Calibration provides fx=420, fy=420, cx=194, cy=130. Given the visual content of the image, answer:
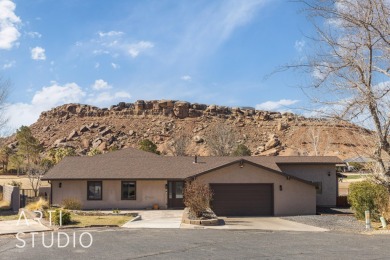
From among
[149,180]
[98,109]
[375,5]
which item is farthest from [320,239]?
[98,109]

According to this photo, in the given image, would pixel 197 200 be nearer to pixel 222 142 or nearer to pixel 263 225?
pixel 263 225

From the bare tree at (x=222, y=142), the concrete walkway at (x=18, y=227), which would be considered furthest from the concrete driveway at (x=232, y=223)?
the bare tree at (x=222, y=142)

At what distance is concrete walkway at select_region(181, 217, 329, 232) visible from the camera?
2178 cm

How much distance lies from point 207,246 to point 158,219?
30.7ft

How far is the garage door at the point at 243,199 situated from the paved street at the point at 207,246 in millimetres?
→ 8169

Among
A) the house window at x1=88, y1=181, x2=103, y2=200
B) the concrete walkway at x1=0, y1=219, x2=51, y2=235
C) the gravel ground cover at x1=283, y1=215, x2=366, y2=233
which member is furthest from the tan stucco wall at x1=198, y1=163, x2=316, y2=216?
the concrete walkway at x1=0, y1=219, x2=51, y2=235

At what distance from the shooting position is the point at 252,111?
131875mm

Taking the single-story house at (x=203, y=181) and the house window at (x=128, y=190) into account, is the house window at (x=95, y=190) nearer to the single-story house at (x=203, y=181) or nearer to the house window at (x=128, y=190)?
the single-story house at (x=203, y=181)

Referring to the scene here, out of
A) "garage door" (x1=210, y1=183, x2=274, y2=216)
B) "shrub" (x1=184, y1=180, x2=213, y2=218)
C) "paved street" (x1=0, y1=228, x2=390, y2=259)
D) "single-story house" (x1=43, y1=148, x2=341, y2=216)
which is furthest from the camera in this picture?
"single-story house" (x1=43, y1=148, x2=341, y2=216)

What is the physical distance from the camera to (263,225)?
23141mm

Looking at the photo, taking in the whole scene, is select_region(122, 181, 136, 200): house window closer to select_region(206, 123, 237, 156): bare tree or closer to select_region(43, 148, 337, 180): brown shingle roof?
select_region(43, 148, 337, 180): brown shingle roof

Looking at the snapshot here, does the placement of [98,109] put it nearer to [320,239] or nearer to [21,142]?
[21,142]

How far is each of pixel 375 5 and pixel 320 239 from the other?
9.90m

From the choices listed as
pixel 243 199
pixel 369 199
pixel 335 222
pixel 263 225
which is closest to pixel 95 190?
pixel 243 199
